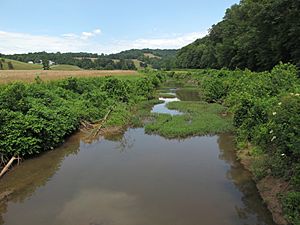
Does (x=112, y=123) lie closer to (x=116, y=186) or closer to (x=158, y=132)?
(x=158, y=132)

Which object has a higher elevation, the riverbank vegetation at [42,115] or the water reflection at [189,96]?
the riverbank vegetation at [42,115]

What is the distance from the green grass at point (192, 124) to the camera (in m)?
20.0

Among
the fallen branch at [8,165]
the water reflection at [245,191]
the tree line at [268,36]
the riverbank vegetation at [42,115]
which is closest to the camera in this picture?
the water reflection at [245,191]

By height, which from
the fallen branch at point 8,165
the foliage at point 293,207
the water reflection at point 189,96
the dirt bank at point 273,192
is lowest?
the water reflection at point 189,96

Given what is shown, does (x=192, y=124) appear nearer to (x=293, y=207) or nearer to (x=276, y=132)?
(x=276, y=132)

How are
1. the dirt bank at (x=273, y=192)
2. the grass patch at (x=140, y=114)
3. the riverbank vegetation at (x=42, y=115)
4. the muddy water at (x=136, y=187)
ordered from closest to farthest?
1. the dirt bank at (x=273, y=192)
2. the muddy water at (x=136, y=187)
3. the riverbank vegetation at (x=42, y=115)
4. the grass patch at (x=140, y=114)

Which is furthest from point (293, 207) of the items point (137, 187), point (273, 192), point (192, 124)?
point (192, 124)

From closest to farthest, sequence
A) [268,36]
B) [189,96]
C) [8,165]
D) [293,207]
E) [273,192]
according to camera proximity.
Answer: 1. [293,207]
2. [273,192]
3. [8,165]
4. [268,36]
5. [189,96]

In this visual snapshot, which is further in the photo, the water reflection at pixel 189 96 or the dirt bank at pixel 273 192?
the water reflection at pixel 189 96

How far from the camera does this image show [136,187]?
40.9ft

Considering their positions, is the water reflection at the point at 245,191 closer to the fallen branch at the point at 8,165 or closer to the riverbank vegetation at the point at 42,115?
the riverbank vegetation at the point at 42,115

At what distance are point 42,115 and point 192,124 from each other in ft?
33.0

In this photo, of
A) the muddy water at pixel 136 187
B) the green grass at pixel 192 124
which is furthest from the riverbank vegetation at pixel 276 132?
the green grass at pixel 192 124

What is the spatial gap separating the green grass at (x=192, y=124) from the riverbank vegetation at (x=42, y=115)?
10.2ft
